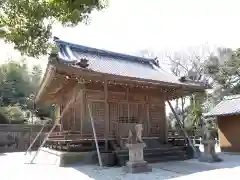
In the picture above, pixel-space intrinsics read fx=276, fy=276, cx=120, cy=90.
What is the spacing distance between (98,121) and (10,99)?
23064 mm

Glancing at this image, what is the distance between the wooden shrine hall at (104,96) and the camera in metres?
11.2

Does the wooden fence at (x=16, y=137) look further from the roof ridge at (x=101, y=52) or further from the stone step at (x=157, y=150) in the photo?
the stone step at (x=157, y=150)

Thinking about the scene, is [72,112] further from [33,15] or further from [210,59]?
[210,59]

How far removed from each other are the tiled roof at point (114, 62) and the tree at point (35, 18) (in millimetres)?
6966

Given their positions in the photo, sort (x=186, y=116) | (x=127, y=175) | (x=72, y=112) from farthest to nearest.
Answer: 1. (x=186, y=116)
2. (x=72, y=112)
3. (x=127, y=175)

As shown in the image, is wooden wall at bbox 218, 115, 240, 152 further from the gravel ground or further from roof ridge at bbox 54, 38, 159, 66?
the gravel ground

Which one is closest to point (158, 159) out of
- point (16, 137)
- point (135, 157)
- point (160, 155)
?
point (160, 155)

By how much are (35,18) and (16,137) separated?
1725cm

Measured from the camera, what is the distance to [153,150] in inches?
454

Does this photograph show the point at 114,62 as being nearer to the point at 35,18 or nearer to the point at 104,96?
the point at 104,96

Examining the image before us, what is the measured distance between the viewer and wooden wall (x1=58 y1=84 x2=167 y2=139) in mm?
12789

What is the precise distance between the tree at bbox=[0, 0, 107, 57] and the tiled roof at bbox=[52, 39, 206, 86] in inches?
274

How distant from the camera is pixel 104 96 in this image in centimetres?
1228

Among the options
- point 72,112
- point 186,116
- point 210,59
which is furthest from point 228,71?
point 72,112
